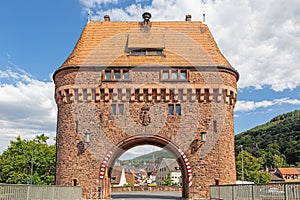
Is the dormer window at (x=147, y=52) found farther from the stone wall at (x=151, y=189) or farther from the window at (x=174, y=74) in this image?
the stone wall at (x=151, y=189)

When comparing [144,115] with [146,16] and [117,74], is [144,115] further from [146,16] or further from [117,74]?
[146,16]

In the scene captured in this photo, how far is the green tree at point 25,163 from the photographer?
39.3m

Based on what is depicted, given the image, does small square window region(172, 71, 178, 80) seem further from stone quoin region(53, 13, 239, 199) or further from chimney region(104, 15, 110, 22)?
chimney region(104, 15, 110, 22)

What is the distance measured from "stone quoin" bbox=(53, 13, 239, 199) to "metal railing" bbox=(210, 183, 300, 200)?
468cm

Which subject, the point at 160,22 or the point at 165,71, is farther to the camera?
the point at 160,22

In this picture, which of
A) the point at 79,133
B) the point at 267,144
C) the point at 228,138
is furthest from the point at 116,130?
the point at 267,144

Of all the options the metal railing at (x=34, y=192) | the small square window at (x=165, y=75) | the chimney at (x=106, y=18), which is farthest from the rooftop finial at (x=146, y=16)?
the metal railing at (x=34, y=192)

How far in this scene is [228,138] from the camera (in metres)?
22.0

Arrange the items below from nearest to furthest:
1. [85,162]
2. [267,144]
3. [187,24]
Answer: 1. [85,162]
2. [187,24]
3. [267,144]

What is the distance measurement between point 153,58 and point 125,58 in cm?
173

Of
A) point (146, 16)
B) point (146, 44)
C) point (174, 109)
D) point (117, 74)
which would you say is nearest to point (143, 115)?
point (174, 109)

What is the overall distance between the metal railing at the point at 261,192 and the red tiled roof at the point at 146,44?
8.87m

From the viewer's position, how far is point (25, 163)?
131 ft

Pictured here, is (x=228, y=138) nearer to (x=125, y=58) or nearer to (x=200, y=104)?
(x=200, y=104)
